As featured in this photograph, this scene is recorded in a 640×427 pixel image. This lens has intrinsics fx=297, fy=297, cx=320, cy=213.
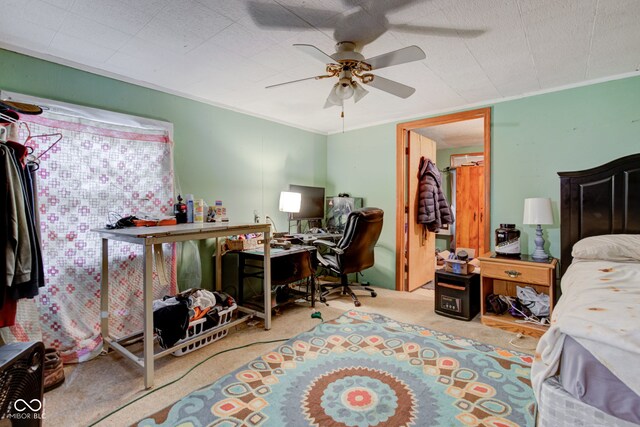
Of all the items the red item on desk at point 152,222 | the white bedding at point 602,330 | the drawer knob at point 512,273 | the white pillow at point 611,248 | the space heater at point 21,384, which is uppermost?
the red item on desk at point 152,222

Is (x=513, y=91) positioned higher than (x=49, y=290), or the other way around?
(x=513, y=91)

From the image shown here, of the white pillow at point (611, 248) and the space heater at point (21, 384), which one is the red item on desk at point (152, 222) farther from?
the white pillow at point (611, 248)

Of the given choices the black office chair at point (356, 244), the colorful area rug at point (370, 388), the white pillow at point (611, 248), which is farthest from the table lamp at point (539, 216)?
the black office chair at point (356, 244)

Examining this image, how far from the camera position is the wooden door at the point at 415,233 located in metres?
3.87

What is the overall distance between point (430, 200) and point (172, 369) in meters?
3.36

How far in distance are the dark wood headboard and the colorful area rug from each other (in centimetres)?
123

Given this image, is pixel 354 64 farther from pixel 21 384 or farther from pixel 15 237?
pixel 21 384

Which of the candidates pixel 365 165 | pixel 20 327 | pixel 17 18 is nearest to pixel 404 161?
pixel 365 165

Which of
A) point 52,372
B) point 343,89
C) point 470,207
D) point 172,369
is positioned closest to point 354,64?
point 343,89

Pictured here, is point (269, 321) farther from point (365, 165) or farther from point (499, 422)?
point (365, 165)

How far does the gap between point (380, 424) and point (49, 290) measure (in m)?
2.34

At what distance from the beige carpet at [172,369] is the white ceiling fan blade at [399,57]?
216cm

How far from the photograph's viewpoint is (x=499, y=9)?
64.1 inches

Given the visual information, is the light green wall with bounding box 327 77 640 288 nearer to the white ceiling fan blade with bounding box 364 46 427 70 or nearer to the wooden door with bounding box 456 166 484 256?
the white ceiling fan blade with bounding box 364 46 427 70
